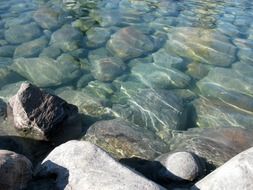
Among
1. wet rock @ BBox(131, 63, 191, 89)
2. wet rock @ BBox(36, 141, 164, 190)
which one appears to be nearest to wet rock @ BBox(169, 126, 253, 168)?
wet rock @ BBox(131, 63, 191, 89)

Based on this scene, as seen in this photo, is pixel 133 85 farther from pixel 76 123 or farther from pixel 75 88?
pixel 76 123

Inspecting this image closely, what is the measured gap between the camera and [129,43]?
9.05 m

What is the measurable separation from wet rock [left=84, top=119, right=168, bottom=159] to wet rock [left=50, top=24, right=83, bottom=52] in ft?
10.2

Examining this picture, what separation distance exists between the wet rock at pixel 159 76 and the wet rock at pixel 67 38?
5.32 ft

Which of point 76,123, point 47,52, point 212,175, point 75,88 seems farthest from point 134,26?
point 212,175

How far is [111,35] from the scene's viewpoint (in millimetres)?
9484

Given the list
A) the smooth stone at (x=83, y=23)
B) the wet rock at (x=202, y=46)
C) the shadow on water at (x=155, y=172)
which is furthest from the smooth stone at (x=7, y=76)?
the wet rock at (x=202, y=46)

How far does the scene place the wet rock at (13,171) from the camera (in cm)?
410

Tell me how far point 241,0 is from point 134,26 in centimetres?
498

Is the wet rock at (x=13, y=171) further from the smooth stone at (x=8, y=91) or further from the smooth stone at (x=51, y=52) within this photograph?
the smooth stone at (x=51, y=52)

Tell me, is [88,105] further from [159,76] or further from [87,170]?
[87,170]

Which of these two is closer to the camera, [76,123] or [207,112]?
[76,123]

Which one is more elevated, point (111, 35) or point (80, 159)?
point (80, 159)

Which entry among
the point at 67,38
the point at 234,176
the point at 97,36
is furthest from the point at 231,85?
Answer: the point at 67,38
